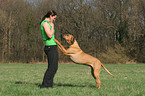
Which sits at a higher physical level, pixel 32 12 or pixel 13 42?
pixel 32 12

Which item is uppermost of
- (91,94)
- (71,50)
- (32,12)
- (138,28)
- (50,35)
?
(32,12)

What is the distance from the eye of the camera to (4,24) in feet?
97.3

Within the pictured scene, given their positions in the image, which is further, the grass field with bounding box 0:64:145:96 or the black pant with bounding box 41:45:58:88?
the black pant with bounding box 41:45:58:88

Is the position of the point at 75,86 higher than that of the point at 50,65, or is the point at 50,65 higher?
the point at 50,65

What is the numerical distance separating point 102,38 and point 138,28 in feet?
17.1

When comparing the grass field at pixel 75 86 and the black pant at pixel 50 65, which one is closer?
the grass field at pixel 75 86

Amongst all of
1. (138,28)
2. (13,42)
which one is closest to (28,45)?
(13,42)

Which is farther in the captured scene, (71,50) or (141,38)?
(141,38)

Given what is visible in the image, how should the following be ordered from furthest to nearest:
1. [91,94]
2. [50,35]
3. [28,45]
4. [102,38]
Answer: [102,38] < [28,45] < [50,35] < [91,94]

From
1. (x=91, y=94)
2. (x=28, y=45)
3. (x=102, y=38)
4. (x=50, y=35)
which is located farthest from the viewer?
(x=102, y=38)

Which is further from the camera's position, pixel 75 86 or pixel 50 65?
pixel 75 86

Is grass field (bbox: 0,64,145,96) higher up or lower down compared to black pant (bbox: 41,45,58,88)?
lower down

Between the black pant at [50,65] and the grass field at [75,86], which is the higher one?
the black pant at [50,65]

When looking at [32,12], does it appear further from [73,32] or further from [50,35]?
[50,35]
